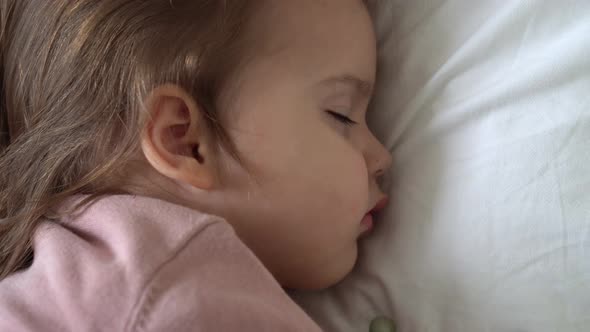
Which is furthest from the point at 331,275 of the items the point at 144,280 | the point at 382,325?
the point at 144,280

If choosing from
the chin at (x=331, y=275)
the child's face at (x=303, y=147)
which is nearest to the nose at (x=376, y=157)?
the child's face at (x=303, y=147)

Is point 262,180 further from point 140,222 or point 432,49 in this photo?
point 432,49

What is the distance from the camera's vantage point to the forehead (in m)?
0.75

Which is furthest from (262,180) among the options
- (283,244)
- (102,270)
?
(102,270)

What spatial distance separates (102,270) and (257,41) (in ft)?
1.09

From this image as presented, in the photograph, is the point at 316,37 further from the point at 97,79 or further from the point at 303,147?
the point at 97,79

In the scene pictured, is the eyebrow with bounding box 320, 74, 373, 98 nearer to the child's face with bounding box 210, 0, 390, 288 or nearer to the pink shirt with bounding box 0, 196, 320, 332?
the child's face with bounding box 210, 0, 390, 288

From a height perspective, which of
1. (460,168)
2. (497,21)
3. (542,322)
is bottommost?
(542,322)

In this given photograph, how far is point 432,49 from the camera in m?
0.83

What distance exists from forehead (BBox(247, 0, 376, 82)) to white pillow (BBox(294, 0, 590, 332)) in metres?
0.08

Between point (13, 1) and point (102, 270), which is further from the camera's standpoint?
point (13, 1)

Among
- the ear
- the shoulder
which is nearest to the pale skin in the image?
the ear

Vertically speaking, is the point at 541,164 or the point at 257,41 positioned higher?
the point at 257,41

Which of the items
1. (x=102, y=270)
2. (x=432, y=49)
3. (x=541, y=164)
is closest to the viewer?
(x=102, y=270)
